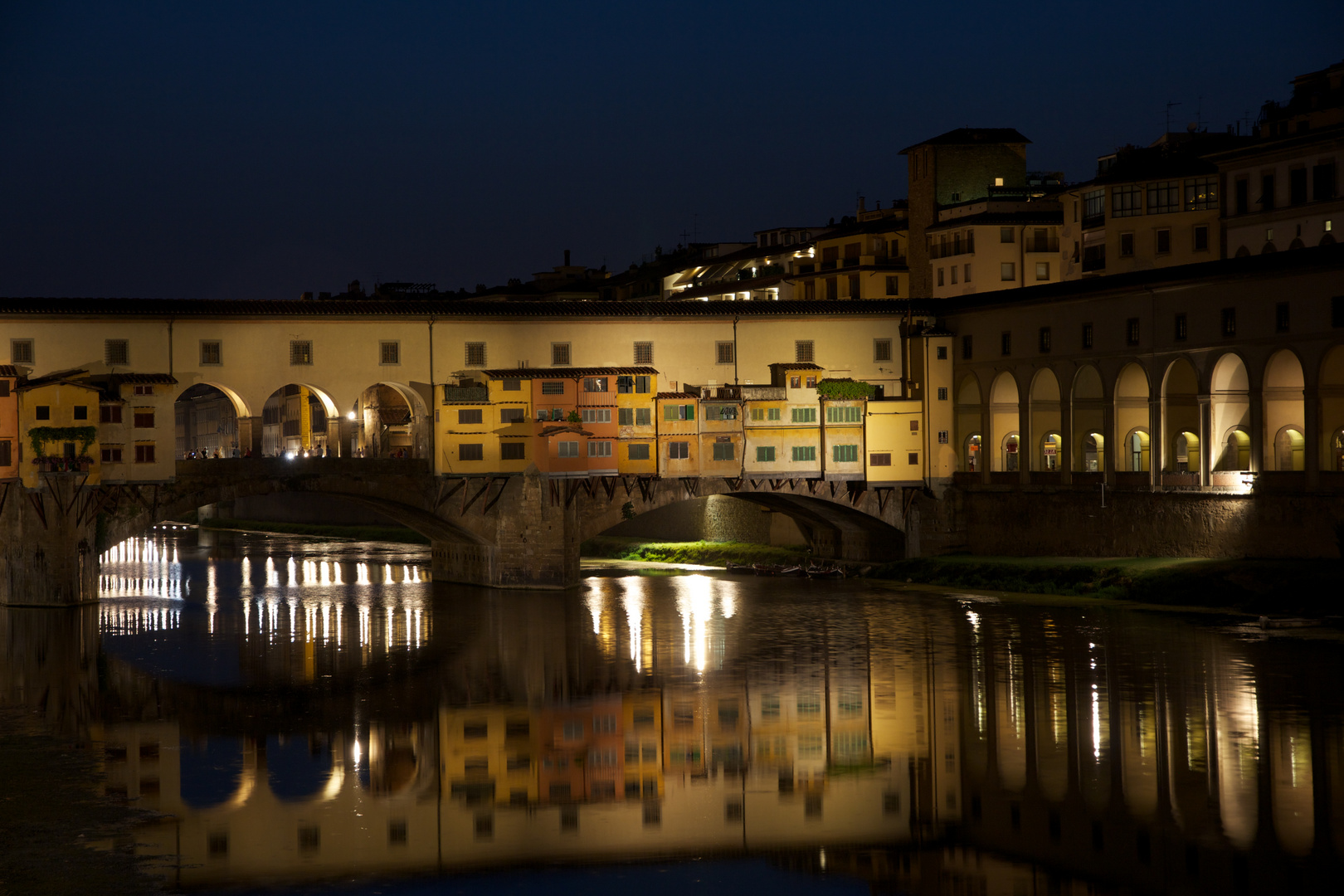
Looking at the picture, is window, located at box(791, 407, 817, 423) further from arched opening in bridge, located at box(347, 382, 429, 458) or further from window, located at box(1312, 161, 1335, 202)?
window, located at box(1312, 161, 1335, 202)

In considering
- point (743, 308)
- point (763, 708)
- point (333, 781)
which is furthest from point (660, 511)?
point (333, 781)

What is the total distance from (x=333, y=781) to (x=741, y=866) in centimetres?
709

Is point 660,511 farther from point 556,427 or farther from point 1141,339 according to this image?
point 1141,339

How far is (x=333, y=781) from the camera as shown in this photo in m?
22.8

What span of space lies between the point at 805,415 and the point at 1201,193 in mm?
20037

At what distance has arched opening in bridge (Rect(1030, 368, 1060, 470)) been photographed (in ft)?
172

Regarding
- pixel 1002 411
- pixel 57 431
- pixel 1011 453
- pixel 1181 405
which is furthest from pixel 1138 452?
pixel 57 431

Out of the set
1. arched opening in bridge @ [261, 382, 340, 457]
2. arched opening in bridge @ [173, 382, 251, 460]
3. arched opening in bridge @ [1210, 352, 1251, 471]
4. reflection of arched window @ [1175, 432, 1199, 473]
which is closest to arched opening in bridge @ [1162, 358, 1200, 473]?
reflection of arched window @ [1175, 432, 1199, 473]

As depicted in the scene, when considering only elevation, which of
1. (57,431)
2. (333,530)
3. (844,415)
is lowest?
(333,530)

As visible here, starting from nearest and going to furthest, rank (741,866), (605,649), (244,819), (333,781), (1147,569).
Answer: (741,866) → (244,819) → (333,781) → (605,649) → (1147,569)

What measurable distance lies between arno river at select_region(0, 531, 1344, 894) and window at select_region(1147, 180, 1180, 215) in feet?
79.1

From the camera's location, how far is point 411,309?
49.8 meters

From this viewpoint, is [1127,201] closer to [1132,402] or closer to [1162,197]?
[1162,197]

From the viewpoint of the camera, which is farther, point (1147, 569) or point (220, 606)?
point (220, 606)
